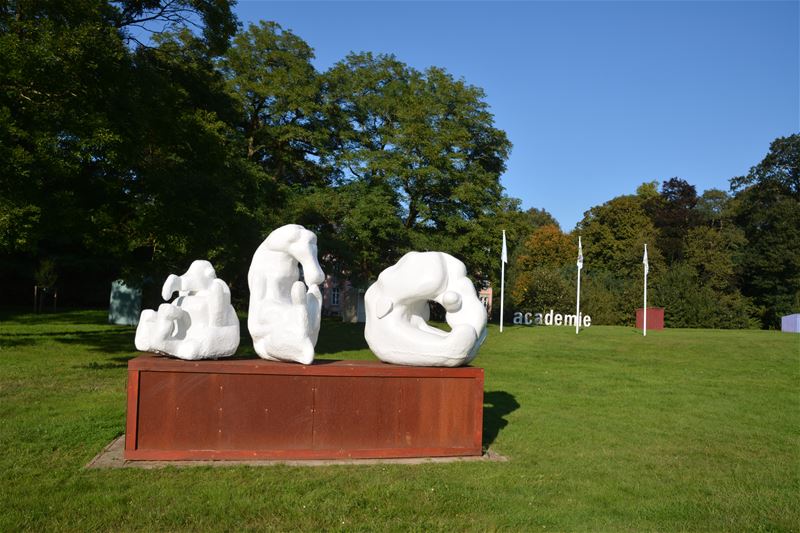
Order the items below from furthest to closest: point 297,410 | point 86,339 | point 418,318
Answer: point 86,339
point 418,318
point 297,410

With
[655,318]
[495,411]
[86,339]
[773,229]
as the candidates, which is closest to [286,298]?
[495,411]

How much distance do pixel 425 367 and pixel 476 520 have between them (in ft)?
6.68

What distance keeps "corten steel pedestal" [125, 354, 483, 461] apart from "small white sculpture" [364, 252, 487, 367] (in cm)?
17

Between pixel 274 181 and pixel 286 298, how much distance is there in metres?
15.6

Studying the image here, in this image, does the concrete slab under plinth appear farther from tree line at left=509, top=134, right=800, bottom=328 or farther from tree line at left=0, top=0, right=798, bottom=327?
tree line at left=509, top=134, right=800, bottom=328

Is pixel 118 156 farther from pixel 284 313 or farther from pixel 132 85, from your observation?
pixel 284 313

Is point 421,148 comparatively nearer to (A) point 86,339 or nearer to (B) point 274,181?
(B) point 274,181

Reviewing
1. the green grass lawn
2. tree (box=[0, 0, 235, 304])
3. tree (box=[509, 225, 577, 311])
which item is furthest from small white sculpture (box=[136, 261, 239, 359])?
tree (box=[509, 225, 577, 311])

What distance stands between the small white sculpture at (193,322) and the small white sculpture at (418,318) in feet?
5.05

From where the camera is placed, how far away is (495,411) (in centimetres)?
→ 905

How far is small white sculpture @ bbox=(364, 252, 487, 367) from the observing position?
6324 millimetres

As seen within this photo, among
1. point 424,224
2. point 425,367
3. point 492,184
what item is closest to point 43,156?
point 425,367

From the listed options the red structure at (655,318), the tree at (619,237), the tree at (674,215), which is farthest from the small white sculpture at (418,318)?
the tree at (674,215)

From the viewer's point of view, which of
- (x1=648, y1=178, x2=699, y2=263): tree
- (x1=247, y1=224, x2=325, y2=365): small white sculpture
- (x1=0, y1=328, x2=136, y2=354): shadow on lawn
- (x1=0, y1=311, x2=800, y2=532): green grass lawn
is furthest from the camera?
(x1=648, y1=178, x2=699, y2=263): tree
